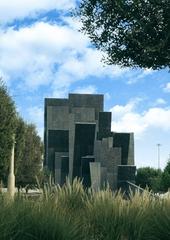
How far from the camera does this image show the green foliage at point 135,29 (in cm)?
1914

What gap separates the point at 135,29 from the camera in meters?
19.5

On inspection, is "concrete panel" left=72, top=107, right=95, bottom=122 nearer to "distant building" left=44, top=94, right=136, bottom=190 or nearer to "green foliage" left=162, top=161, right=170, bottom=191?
"distant building" left=44, top=94, right=136, bottom=190

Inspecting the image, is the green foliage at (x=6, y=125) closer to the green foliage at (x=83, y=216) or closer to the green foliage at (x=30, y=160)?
the green foliage at (x=83, y=216)

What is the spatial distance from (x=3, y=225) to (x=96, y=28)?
11293 mm

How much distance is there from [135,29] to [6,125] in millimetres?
15281

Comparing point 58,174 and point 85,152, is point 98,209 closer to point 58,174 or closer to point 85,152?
point 85,152

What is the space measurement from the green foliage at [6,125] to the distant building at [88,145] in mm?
9894

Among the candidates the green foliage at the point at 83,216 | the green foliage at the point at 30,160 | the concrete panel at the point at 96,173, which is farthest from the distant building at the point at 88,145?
the green foliage at the point at 83,216

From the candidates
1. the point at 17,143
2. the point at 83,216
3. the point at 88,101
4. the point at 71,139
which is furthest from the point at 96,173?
the point at 83,216

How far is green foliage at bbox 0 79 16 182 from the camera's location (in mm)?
33125

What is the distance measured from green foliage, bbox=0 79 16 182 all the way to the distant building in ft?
32.5

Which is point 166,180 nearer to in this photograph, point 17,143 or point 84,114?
point 84,114

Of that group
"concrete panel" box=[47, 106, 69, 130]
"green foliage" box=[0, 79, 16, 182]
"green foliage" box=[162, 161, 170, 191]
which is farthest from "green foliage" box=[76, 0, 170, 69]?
"green foliage" box=[162, 161, 170, 191]

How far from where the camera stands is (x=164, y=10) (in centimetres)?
1917
